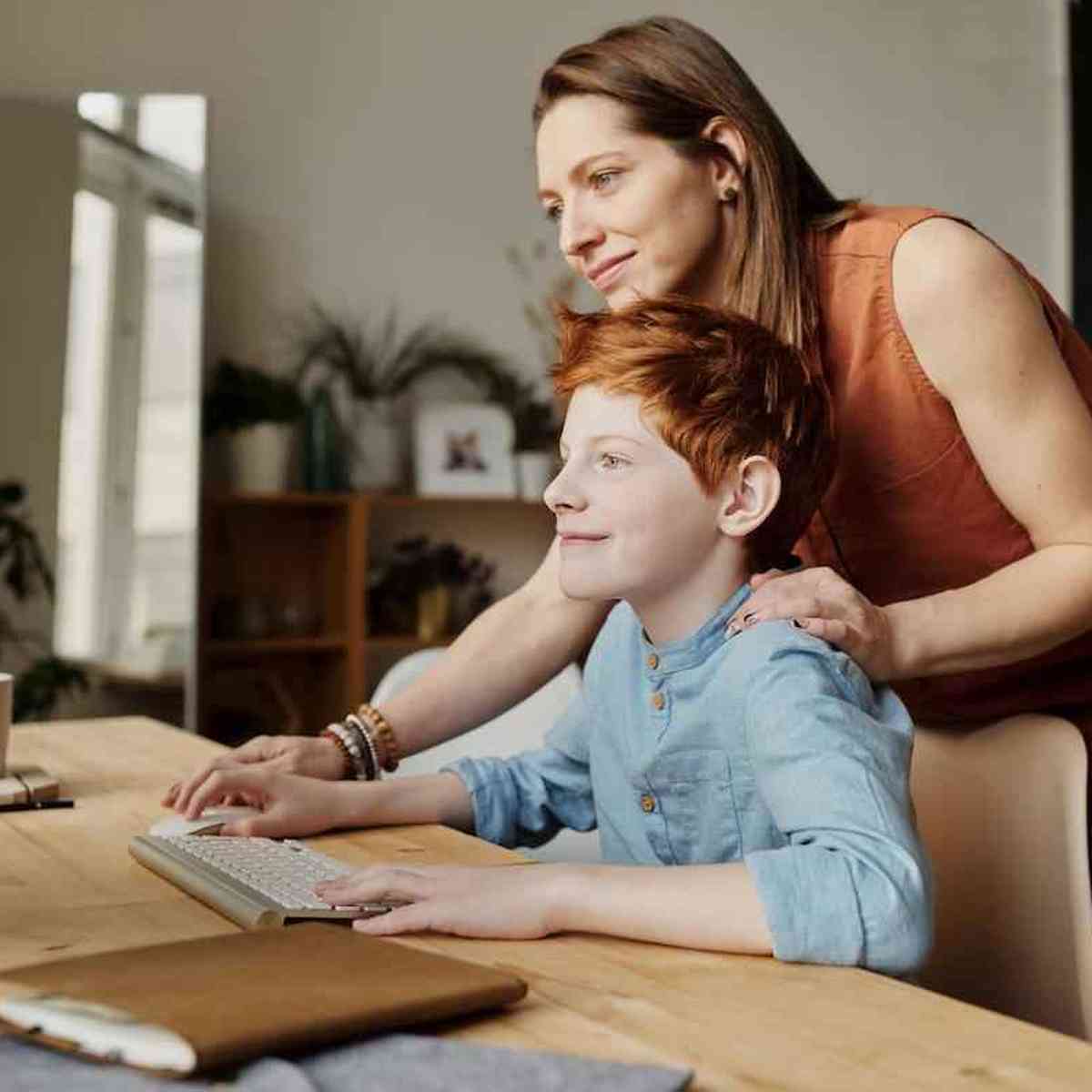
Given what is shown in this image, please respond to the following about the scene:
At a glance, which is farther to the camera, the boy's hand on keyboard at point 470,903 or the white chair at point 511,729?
the white chair at point 511,729

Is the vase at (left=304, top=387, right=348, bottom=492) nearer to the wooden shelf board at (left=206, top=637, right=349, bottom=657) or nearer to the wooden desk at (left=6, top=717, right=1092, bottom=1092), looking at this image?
the wooden shelf board at (left=206, top=637, right=349, bottom=657)

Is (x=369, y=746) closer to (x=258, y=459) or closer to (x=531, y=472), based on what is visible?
(x=258, y=459)

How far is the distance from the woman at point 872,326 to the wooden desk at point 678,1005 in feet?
0.98

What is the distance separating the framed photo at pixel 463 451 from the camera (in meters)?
5.26

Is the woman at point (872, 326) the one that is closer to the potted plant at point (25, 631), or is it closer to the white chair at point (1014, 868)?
the white chair at point (1014, 868)

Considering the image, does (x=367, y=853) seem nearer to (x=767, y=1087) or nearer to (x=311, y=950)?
(x=311, y=950)

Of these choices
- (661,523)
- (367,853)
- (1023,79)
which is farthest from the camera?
(1023,79)

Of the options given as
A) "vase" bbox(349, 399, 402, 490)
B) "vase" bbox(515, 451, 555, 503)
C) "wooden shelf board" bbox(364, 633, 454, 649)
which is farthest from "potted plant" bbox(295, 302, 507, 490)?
"wooden shelf board" bbox(364, 633, 454, 649)

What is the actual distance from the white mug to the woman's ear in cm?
81

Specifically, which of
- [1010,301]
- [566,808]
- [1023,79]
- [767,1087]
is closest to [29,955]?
[767,1087]

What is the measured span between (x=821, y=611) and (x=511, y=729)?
0.85 metres

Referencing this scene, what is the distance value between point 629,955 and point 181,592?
3847 mm

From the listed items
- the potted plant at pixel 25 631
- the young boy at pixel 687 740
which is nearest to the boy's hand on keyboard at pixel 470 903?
the young boy at pixel 687 740

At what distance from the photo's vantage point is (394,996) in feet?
2.74
